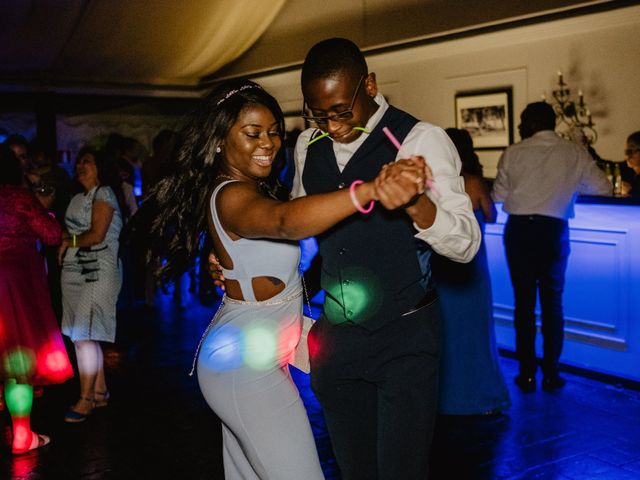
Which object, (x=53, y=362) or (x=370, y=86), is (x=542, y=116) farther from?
(x=53, y=362)

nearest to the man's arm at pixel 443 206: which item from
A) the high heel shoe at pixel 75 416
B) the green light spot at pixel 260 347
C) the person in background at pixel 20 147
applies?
the green light spot at pixel 260 347

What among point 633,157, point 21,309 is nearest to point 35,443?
point 21,309

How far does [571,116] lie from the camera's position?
23.7 ft

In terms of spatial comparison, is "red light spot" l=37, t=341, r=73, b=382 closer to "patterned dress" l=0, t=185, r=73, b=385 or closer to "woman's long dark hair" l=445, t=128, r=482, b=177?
"patterned dress" l=0, t=185, r=73, b=385

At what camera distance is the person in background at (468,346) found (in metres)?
4.21

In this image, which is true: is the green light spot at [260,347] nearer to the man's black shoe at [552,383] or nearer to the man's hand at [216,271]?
the man's hand at [216,271]

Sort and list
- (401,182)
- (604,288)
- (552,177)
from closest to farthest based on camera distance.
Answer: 1. (401,182)
2. (552,177)
3. (604,288)

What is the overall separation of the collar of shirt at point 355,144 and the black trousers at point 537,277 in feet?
8.67

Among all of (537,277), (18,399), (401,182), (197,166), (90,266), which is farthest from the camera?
(537,277)

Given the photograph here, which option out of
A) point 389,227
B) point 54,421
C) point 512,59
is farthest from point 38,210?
point 512,59

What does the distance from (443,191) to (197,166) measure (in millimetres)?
681

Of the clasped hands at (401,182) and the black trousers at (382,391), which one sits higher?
the clasped hands at (401,182)

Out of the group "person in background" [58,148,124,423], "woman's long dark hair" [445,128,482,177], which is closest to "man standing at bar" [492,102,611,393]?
"woman's long dark hair" [445,128,482,177]

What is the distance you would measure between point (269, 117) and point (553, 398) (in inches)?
120
